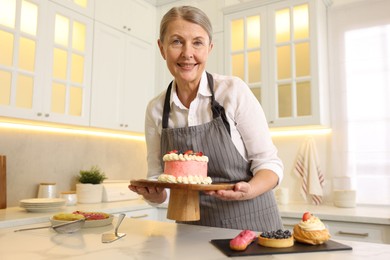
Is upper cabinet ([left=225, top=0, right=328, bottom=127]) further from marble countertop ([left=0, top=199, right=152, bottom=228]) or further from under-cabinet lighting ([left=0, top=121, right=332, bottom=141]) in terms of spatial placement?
marble countertop ([left=0, top=199, right=152, bottom=228])

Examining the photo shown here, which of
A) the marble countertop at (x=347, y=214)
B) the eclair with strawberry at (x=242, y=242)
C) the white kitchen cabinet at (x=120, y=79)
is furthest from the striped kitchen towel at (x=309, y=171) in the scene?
the eclair with strawberry at (x=242, y=242)

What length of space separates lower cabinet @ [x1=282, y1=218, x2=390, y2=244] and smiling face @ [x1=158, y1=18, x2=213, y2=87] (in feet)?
5.44

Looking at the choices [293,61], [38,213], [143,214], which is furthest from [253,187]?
[293,61]

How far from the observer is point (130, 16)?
3.50 metres

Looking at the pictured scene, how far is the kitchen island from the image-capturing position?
3.16ft

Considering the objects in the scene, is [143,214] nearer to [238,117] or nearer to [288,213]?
[288,213]

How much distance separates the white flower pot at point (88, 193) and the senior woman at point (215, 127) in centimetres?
165

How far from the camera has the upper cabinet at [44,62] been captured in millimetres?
2447

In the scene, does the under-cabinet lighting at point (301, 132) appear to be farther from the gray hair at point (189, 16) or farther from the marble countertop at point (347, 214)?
the gray hair at point (189, 16)

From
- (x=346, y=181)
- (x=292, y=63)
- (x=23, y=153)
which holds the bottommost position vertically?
(x=346, y=181)

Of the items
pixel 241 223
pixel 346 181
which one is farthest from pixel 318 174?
pixel 241 223

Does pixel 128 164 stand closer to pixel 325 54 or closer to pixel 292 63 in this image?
pixel 292 63

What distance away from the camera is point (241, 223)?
58.1 inches

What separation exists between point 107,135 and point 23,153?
0.89 meters
